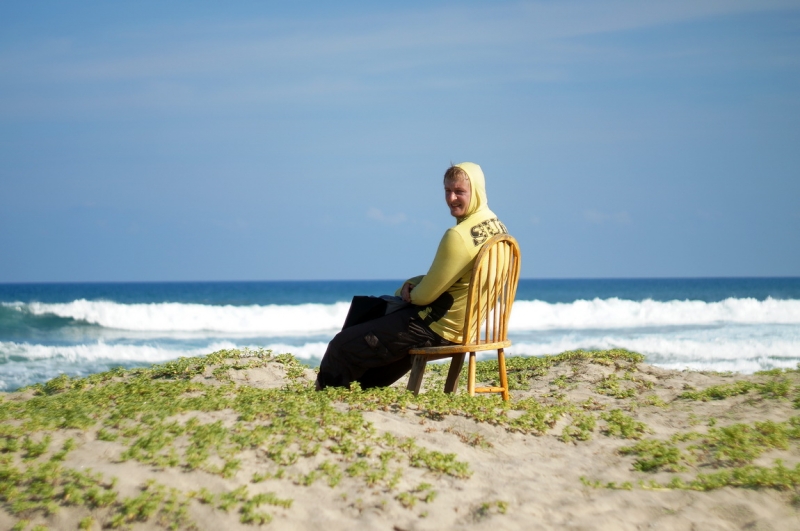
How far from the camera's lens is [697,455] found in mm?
5379

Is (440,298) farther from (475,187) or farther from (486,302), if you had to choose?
(475,187)

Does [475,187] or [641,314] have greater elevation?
[475,187]

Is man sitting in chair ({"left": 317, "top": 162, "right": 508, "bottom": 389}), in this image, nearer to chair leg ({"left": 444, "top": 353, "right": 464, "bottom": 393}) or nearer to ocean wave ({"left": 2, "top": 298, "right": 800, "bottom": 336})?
chair leg ({"left": 444, "top": 353, "right": 464, "bottom": 393})

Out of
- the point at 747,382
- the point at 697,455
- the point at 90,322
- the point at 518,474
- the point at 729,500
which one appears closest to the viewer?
the point at 729,500

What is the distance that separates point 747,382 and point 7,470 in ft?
23.6

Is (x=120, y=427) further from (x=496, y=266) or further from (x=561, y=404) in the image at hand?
(x=561, y=404)

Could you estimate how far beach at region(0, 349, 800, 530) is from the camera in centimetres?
409

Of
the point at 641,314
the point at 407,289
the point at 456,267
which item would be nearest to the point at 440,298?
the point at 407,289

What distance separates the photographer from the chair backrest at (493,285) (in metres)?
5.83

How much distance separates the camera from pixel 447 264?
5.83 metres

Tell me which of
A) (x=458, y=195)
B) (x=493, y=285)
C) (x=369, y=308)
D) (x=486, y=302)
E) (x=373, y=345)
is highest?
(x=458, y=195)

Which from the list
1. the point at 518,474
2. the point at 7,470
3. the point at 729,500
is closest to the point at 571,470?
the point at 518,474

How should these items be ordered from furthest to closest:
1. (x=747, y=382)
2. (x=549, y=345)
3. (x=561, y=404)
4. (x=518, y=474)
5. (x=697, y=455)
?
1. (x=549, y=345)
2. (x=747, y=382)
3. (x=561, y=404)
4. (x=697, y=455)
5. (x=518, y=474)

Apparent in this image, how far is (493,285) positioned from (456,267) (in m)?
0.41
